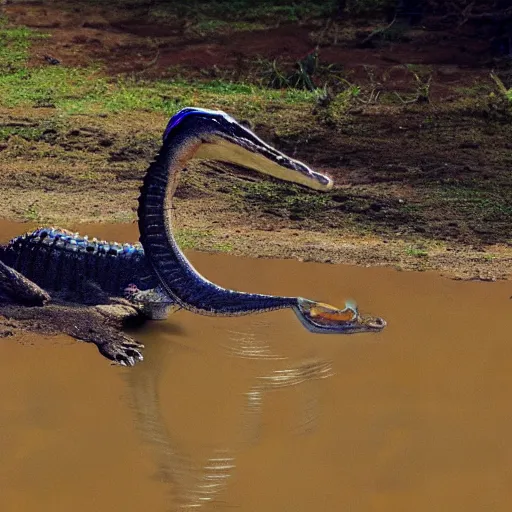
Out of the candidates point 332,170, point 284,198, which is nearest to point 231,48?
point 332,170

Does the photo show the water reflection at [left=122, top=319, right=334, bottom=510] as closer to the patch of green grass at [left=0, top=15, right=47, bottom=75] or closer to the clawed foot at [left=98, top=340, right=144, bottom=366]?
the clawed foot at [left=98, top=340, right=144, bottom=366]

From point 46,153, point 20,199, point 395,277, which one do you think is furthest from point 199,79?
point 395,277

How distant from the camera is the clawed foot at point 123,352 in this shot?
541 cm

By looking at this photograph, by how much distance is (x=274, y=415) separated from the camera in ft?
16.1

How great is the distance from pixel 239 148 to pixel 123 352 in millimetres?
1281

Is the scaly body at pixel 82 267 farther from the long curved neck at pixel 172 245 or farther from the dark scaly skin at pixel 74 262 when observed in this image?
the long curved neck at pixel 172 245

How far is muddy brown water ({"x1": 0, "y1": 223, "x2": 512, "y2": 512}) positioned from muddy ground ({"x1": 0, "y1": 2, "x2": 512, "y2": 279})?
123 cm

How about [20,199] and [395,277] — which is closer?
[395,277]

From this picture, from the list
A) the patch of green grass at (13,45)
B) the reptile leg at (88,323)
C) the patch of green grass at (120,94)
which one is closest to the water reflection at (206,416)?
the reptile leg at (88,323)

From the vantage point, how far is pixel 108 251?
598 cm

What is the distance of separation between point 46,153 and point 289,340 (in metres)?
4.44

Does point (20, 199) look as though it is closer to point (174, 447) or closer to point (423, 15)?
point (174, 447)

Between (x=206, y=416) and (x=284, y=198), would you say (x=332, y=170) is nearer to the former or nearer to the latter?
(x=284, y=198)

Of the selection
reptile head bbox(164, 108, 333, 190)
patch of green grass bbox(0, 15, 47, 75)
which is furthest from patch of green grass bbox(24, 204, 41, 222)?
patch of green grass bbox(0, 15, 47, 75)
